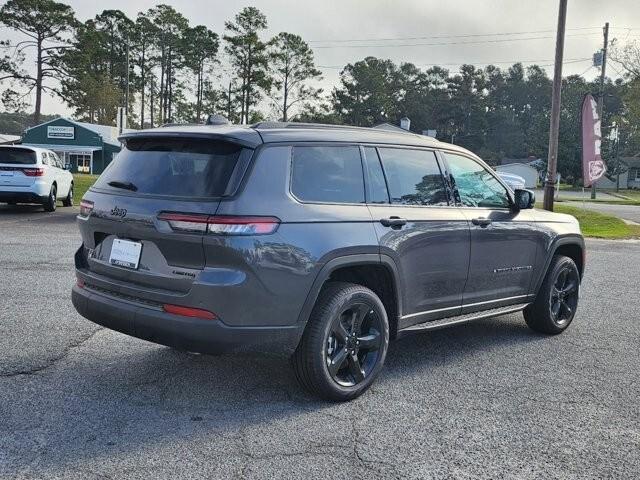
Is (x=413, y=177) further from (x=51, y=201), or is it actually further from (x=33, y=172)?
(x=51, y=201)

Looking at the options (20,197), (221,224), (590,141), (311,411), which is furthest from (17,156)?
(590,141)

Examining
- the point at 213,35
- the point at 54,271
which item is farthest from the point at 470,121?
the point at 54,271

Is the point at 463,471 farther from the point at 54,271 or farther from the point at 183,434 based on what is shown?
the point at 54,271

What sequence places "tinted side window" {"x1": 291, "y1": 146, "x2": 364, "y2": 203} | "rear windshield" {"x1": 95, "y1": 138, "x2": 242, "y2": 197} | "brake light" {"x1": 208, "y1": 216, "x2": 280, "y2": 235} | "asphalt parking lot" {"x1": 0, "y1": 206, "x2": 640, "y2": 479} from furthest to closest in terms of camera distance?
"tinted side window" {"x1": 291, "y1": 146, "x2": 364, "y2": 203} → "rear windshield" {"x1": 95, "y1": 138, "x2": 242, "y2": 197} → "brake light" {"x1": 208, "y1": 216, "x2": 280, "y2": 235} → "asphalt parking lot" {"x1": 0, "y1": 206, "x2": 640, "y2": 479}

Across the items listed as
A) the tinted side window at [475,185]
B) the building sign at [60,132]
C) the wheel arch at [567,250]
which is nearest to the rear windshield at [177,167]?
the tinted side window at [475,185]

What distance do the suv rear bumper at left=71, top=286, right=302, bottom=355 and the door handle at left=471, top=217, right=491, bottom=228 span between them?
6.53ft

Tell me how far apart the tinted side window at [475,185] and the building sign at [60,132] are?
5507 cm

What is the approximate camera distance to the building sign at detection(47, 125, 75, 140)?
5478 cm

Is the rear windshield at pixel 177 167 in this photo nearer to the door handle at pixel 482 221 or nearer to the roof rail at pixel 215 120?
the roof rail at pixel 215 120

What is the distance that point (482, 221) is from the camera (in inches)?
205

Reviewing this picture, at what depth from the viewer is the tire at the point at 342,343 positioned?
13.1 feet

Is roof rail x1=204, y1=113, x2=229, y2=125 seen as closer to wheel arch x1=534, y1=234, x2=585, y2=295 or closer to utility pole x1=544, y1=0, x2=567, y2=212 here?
wheel arch x1=534, y1=234, x2=585, y2=295

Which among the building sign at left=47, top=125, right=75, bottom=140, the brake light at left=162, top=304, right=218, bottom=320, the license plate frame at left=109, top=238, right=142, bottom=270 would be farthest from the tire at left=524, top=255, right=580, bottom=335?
the building sign at left=47, top=125, right=75, bottom=140

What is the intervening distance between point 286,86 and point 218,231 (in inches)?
2546
